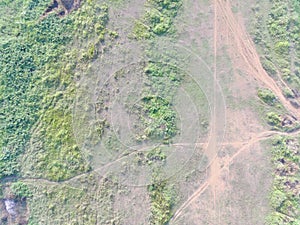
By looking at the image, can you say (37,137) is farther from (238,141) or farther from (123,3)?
(238,141)

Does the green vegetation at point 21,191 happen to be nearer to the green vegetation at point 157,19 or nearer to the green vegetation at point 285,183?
the green vegetation at point 157,19

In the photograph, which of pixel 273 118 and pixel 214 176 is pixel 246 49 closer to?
pixel 273 118

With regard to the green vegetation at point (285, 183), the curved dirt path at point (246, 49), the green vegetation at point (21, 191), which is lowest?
the green vegetation at point (285, 183)

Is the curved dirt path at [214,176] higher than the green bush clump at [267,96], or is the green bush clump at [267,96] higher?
the green bush clump at [267,96]

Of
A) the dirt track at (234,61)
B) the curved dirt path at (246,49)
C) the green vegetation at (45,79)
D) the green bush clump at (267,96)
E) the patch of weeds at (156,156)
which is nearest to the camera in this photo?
the dirt track at (234,61)

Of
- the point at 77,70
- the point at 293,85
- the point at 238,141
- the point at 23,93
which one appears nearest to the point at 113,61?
the point at 77,70

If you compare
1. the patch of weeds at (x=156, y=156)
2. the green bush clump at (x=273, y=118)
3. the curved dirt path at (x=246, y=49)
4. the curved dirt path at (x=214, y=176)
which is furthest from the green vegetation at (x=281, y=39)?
the patch of weeds at (x=156, y=156)
